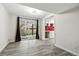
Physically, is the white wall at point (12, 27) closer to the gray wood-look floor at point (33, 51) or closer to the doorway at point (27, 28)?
the doorway at point (27, 28)

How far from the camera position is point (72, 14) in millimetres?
3951

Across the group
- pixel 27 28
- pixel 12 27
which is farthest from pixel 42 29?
pixel 12 27

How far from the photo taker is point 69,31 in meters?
4.12

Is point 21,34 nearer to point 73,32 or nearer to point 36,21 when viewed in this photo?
point 36,21

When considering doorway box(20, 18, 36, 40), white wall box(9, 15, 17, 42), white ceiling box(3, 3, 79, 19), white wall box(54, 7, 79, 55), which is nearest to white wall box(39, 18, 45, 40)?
doorway box(20, 18, 36, 40)

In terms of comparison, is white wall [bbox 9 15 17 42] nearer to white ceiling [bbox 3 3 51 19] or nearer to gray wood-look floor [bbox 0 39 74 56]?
white ceiling [bbox 3 3 51 19]

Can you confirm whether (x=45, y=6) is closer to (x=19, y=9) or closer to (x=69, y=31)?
(x=69, y=31)

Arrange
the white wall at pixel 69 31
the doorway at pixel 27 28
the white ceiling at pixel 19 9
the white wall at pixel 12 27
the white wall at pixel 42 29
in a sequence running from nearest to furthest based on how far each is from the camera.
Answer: the white wall at pixel 69 31 < the white ceiling at pixel 19 9 < the white wall at pixel 12 27 < the doorway at pixel 27 28 < the white wall at pixel 42 29

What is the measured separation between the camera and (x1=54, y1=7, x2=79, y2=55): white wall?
12.1ft

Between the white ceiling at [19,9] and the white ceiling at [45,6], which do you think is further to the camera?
the white ceiling at [19,9]

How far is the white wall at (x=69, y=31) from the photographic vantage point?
3.68 meters

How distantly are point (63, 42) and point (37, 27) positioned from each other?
13.7ft

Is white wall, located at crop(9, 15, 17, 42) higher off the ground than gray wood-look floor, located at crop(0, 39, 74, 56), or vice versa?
white wall, located at crop(9, 15, 17, 42)

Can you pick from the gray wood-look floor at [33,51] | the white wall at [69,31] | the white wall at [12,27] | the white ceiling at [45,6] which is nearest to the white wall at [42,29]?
the white wall at [12,27]
